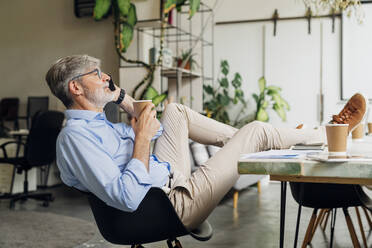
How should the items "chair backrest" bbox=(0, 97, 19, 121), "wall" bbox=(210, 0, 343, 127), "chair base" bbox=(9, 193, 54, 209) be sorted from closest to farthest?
1. "chair base" bbox=(9, 193, 54, 209)
2. "wall" bbox=(210, 0, 343, 127)
3. "chair backrest" bbox=(0, 97, 19, 121)

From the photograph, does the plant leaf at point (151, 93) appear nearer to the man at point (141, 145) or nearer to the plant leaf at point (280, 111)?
the plant leaf at point (280, 111)

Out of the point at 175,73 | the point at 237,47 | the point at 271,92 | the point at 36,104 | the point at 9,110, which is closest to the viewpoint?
Answer: the point at 175,73

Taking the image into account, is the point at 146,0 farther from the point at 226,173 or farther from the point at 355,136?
the point at 226,173

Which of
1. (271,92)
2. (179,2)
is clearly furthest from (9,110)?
(271,92)

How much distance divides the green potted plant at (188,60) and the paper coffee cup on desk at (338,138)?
5.01 m

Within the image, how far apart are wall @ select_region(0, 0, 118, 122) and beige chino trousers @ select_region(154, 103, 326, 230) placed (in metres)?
5.39

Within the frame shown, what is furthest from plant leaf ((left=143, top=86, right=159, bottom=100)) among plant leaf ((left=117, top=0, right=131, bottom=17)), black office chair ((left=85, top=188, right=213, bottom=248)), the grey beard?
black office chair ((left=85, top=188, right=213, bottom=248))

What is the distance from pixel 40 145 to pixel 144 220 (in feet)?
11.9

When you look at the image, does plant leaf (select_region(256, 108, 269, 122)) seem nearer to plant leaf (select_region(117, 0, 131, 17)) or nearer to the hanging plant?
the hanging plant

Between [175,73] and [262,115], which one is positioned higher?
[175,73]

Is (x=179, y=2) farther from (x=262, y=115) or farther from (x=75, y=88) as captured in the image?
(x=75, y=88)

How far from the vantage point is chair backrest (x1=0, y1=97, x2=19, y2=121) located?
7.79 m

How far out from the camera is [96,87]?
1839mm

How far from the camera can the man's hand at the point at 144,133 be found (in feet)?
5.43
